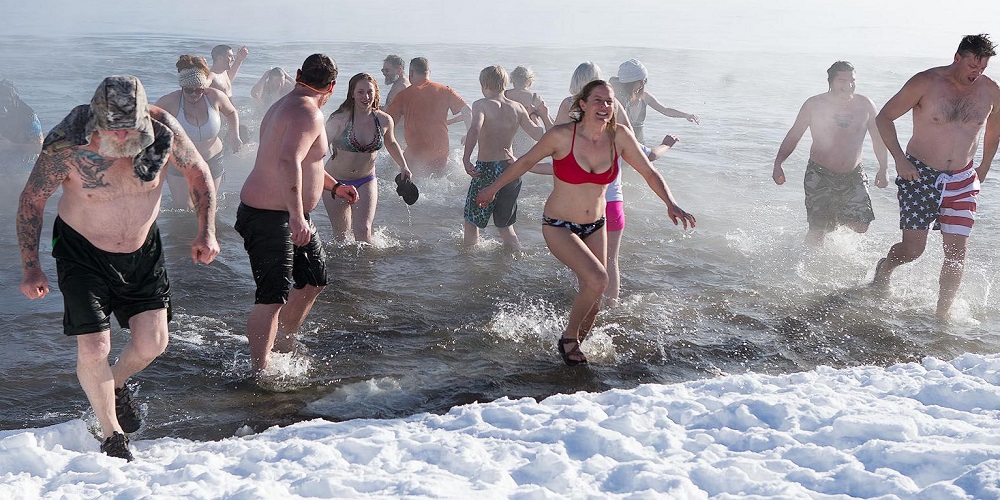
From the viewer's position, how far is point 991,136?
20.5ft

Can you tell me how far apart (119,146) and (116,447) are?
1276mm

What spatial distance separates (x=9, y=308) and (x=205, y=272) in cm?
144

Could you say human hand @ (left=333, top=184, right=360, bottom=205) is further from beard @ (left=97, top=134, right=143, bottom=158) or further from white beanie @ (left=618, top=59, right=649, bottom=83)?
white beanie @ (left=618, top=59, right=649, bottom=83)

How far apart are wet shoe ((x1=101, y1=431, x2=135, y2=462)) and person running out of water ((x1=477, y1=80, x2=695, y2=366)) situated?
7.85 feet

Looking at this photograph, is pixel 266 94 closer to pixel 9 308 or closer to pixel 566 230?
pixel 9 308

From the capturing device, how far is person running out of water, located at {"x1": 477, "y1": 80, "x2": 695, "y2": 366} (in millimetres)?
5203

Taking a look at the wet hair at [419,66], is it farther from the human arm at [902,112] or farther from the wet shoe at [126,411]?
the wet shoe at [126,411]

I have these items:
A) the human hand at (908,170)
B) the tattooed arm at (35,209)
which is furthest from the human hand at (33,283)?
the human hand at (908,170)

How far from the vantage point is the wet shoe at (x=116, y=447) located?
3775 millimetres

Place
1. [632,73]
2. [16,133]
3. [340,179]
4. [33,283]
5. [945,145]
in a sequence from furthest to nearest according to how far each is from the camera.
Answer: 1. [16,133]
2. [632,73]
3. [340,179]
4. [945,145]
5. [33,283]

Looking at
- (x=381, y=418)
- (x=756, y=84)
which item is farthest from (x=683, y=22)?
(x=381, y=418)

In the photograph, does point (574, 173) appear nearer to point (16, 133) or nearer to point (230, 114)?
point (230, 114)

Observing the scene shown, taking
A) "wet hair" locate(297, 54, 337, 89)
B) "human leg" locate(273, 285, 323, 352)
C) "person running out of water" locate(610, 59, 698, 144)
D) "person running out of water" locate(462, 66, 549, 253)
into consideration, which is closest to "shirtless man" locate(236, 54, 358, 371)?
"wet hair" locate(297, 54, 337, 89)

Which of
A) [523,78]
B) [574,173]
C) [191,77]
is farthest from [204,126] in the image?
[574,173]
